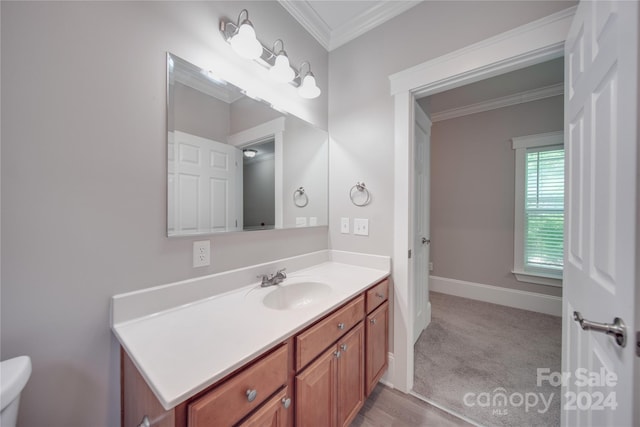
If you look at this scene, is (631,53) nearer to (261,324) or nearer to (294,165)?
(261,324)

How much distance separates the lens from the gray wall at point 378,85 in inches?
54.5

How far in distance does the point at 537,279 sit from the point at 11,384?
13.4ft

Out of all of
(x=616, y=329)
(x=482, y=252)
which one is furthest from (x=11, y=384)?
(x=482, y=252)

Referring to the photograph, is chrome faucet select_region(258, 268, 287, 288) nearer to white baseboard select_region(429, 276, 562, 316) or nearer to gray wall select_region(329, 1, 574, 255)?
gray wall select_region(329, 1, 574, 255)

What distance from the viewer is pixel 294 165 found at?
69.2 inches

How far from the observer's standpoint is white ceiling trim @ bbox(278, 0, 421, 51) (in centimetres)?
161

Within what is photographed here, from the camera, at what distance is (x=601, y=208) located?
74cm

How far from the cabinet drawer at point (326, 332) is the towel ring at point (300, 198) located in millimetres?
798

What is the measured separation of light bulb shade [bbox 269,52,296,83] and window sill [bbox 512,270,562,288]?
3418mm

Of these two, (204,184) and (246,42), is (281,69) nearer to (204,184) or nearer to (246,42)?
(246,42)

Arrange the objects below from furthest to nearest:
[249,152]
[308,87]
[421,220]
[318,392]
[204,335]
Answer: [421,220] < [308,87] < [249,152] < [318,392] < [204,335]

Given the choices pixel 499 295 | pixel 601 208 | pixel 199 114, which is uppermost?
pixel 199 114

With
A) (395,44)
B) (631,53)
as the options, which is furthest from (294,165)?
(631,53)

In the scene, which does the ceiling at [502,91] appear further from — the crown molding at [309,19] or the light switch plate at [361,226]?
the light switch plate at [361,226]
